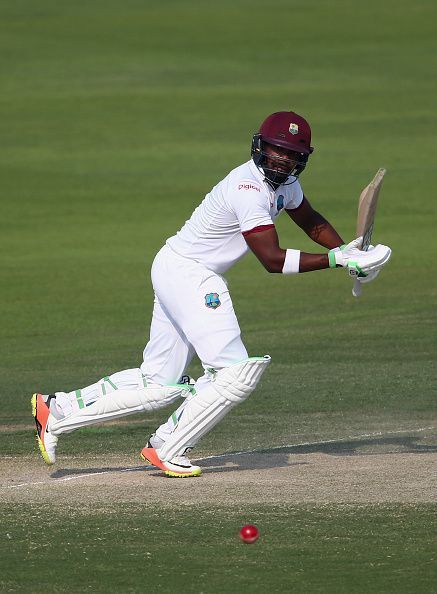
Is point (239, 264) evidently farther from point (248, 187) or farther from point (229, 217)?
point (248, 187)

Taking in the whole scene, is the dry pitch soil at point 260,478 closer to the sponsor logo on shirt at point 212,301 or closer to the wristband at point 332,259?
Answer: the sponsor logo on shirt at point 212,301

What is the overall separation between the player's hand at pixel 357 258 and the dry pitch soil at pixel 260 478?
4.11 ft

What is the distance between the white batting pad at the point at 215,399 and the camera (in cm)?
823

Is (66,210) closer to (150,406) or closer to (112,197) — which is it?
(112,197)

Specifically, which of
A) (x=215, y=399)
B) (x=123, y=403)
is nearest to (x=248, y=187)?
(x=215, y=399)

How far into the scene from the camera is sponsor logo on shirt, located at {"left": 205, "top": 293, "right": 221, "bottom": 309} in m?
8.32

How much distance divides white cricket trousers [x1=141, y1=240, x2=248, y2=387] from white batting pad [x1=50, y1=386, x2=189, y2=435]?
79 mm

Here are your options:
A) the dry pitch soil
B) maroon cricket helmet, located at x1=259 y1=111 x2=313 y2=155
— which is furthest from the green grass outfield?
maroon cricket helmet, located at x1=259 y1=111 x2=313 y2=155

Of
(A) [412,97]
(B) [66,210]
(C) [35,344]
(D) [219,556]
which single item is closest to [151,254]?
(B) [66,210]

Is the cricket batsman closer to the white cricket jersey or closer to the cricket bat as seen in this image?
the white cricket jersey

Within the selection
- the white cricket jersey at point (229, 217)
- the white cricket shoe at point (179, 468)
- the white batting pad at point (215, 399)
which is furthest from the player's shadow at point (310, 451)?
the white cricket jersey at point (229, 217)

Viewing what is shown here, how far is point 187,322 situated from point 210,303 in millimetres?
176

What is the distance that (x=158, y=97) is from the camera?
3356 cm

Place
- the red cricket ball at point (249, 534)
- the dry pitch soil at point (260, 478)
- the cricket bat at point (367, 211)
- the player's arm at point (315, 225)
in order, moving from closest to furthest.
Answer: the red cricket ball at point (249, 534), the dry pitch soil at point (260, 478), the cricket bat at point (367, 211), the player's arm at point (315, 225)
